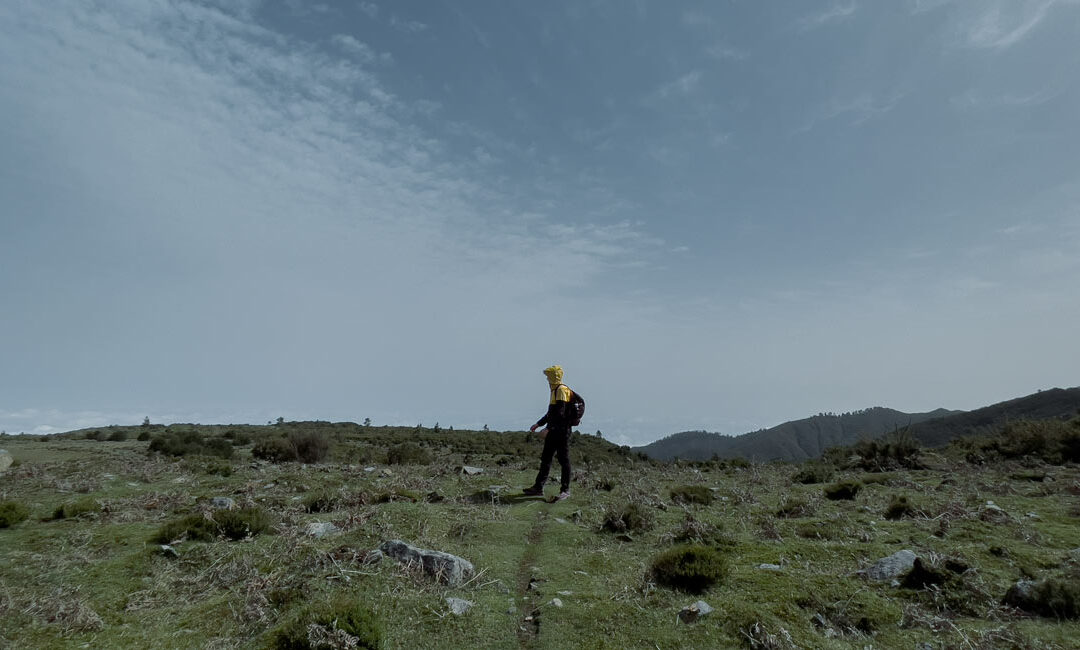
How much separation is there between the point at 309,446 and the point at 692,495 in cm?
1773

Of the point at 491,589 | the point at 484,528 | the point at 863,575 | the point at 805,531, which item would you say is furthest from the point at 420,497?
the point at 863,575

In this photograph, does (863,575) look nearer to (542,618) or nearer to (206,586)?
(542,618)

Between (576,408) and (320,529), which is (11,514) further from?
(576,408)

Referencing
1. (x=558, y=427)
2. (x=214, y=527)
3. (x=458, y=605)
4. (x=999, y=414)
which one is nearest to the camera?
(x=458, y=605)

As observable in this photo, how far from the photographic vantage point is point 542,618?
21.2 ft

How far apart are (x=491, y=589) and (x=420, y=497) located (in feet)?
19.1

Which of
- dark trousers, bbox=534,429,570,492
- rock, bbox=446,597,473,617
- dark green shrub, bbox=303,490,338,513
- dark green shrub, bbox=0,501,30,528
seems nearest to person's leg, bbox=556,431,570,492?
dark trousers, bbox=534,429,570,492

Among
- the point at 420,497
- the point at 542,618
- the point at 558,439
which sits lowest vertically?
the point at 542,618

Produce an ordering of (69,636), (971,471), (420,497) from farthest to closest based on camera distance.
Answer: (971,471) → (420,497) → (69,636)

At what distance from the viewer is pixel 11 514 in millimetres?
10453

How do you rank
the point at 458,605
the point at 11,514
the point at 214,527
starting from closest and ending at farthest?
the point at 458,605, the point at 214,527, the point at 11,514

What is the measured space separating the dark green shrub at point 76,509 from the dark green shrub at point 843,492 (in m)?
16.2

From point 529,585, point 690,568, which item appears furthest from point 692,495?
point 529,585

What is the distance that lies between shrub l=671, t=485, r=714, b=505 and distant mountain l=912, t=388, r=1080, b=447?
2133 inches
